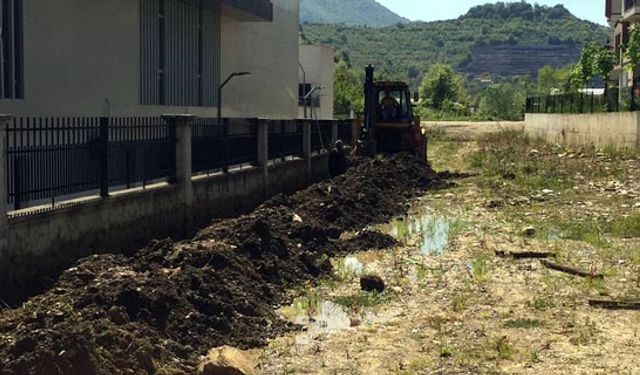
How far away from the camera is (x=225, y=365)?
22.8ft

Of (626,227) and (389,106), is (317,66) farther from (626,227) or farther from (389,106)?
(626,227)

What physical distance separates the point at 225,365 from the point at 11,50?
13.0 m

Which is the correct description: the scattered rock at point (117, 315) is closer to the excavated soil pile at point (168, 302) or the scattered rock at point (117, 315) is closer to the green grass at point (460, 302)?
the excavated soil pile at point (168, 302)

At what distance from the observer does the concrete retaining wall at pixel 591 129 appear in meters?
32.2

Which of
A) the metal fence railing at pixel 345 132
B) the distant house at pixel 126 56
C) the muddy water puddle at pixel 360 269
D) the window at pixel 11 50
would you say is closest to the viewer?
the muddy water puddle at pixel 360 269

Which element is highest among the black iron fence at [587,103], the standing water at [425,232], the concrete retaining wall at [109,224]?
the black iron fence at [587,103]

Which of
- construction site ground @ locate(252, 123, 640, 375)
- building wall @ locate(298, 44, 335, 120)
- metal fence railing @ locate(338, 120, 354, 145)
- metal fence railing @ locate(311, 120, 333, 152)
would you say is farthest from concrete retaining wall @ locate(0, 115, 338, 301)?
building wall @ locate(298, 44, 335, 120)

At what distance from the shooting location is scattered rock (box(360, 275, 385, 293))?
441 inches


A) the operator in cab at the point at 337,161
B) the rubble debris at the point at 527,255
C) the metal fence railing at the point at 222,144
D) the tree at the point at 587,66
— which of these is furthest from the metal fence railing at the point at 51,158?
the tree at the point at 587,66

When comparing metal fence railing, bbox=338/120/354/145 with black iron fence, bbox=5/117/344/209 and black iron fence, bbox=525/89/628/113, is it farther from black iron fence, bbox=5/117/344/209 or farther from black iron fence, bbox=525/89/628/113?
black iron fence, bbox=5/117/344/209

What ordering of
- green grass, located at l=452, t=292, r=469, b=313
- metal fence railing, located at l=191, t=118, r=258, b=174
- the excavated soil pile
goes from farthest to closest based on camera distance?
metal fence railing, located at l=191, t=118, r=258, b=174
green grass, located at l=452, t=292, r=469, b=313
the excavated soil pile

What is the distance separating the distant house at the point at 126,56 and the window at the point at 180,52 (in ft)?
0.10

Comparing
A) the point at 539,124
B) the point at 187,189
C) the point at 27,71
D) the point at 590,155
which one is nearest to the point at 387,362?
the point at 187,189

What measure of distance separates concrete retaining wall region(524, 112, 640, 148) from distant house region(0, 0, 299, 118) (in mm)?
15301
